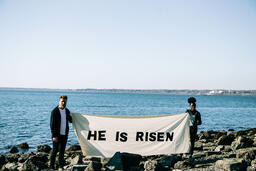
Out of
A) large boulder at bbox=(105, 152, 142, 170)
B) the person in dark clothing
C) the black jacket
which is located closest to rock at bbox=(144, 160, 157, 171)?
large boulder at bbox=(105, 152, 142, 170)

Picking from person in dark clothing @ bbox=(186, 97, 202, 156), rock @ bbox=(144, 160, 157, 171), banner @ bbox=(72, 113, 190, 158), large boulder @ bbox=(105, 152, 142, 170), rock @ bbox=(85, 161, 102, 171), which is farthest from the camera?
person in dark clothing @ bbox=(186, 97, 202, 156)

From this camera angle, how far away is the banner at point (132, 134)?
8680 millimetres

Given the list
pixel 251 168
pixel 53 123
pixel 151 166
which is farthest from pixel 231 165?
pixel 53 123

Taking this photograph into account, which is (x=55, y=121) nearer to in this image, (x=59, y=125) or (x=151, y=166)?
(x=59, y=125)

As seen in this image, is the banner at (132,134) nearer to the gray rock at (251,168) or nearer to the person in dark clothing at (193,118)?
the person in dark clothing at (193,118)

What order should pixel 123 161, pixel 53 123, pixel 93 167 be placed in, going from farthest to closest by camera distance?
1. pixel 123 161
2. pixel 93 167
3. pixel 53 123

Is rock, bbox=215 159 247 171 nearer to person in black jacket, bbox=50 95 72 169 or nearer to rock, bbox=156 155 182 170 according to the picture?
rock, bbox=156 155 182 170

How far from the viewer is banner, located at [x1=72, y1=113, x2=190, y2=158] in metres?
8.68

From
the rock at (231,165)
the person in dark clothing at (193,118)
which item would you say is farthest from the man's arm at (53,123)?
the rock at (231,165)

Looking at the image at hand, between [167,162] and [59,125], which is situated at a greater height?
[59,125]

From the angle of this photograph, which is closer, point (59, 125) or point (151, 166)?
point (59, 125)

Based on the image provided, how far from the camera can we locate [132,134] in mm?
8805

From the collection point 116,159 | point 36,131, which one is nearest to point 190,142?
point 116,159

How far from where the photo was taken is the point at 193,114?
8945mm
